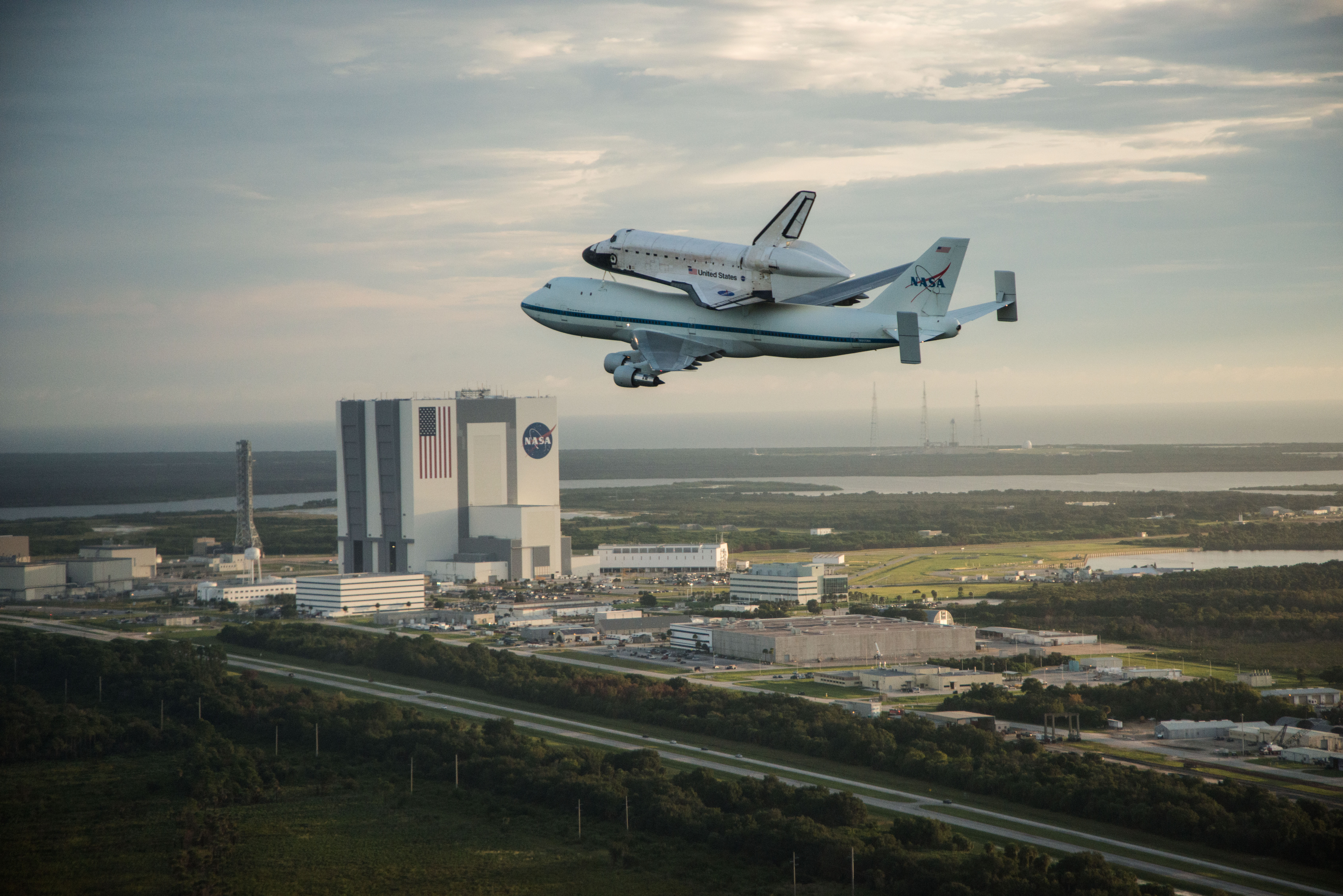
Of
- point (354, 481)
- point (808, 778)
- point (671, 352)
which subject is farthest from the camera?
point (354, 481)

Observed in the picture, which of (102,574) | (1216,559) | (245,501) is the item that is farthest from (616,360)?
(1216,559)

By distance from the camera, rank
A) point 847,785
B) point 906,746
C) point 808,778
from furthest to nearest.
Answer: point 906,746, point 808,778, point 847,785

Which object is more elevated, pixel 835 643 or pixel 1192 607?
pixel 1192 607

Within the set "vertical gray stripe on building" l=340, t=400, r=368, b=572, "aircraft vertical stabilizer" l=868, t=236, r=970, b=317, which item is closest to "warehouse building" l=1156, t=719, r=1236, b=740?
"aircraft vertical stabilizer" l=868, t=236, r=970, b=317

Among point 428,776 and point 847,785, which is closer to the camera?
point 847,785

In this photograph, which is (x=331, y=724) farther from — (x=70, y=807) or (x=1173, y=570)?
(x=1173, y=570)

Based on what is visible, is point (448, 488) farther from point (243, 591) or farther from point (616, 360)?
point (616, 360)

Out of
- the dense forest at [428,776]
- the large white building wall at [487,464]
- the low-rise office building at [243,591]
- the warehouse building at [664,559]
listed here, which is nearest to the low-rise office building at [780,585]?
the warehouse building at [664,559]
